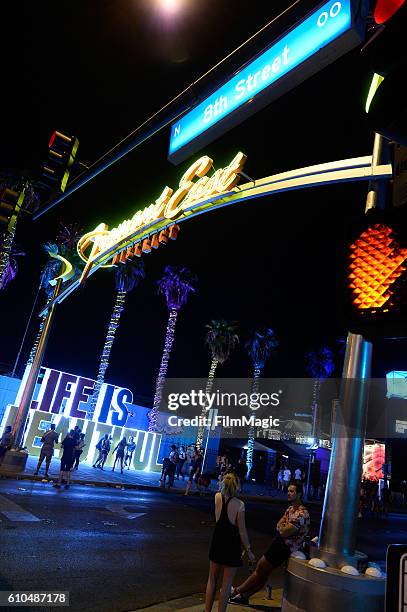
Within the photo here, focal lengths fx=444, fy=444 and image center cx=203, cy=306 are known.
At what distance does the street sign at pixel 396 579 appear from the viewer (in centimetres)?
182

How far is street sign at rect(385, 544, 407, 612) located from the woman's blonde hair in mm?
3726

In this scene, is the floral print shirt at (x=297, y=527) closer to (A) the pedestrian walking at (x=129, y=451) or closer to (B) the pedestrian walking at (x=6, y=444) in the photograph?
(B) the pedestrian walking at (x=6, y=444)

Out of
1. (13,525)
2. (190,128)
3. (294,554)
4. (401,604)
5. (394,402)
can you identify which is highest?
(394,402)

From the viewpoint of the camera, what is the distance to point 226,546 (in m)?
5.12

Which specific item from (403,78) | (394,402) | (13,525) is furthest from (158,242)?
(394,402)

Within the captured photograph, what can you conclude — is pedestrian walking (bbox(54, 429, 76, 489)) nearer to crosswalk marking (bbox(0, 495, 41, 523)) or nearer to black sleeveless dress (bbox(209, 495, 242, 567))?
crosswalk marking (bbox(0, 495, 41, 523))

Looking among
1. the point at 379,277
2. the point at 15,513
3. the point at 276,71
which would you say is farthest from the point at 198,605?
the point at 276,71

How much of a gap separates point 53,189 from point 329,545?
6.44 meters

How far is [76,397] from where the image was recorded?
85.0 feet

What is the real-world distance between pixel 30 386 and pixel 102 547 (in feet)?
36.3

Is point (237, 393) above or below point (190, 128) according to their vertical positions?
above

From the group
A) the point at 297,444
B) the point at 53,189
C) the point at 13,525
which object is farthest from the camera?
the point at 297,444

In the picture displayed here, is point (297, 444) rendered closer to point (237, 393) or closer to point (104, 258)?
point (237, 393)

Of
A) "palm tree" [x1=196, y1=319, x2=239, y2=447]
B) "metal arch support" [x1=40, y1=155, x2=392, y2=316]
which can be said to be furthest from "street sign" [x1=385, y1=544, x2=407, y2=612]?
"palm tree" [x1=196, y1=319, x2=239, y2=447]
